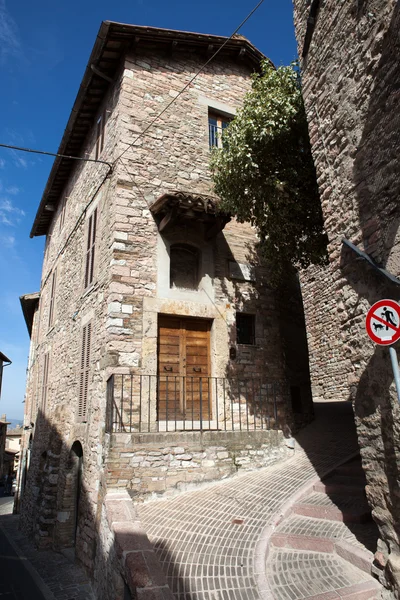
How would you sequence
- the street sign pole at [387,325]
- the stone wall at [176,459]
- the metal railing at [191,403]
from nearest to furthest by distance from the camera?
the street sign pole at [387,325], the stone wall at [176,459], the metal railing at [191,403]

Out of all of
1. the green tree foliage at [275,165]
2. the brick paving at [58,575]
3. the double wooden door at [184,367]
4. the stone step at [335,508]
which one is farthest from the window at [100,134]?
the brick paving at [58,575]

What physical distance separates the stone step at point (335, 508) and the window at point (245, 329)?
3710 mm

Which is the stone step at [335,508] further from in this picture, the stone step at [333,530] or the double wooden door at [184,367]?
the double wooden door at [184,367]

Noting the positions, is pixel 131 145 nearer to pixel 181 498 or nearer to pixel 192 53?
pixel 192 53

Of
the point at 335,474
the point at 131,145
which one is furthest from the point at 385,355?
the point at 131,145

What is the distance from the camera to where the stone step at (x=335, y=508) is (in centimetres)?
501

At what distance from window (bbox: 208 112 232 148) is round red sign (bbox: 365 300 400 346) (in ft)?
25.3

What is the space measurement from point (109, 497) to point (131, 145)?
699 centimetres

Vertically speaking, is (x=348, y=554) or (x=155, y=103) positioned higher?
(x=155, y=103)

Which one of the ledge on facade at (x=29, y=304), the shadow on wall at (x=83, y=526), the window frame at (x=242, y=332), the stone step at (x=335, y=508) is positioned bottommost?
the shadow on wall at (x=83, y=526)

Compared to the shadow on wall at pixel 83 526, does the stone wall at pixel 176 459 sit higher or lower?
higher

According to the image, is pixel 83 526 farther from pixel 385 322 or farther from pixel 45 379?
pixel 45 379

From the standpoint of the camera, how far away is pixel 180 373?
8062mm

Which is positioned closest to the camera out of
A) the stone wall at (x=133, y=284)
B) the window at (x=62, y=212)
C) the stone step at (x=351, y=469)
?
the stone step at (x=351, y=469)
